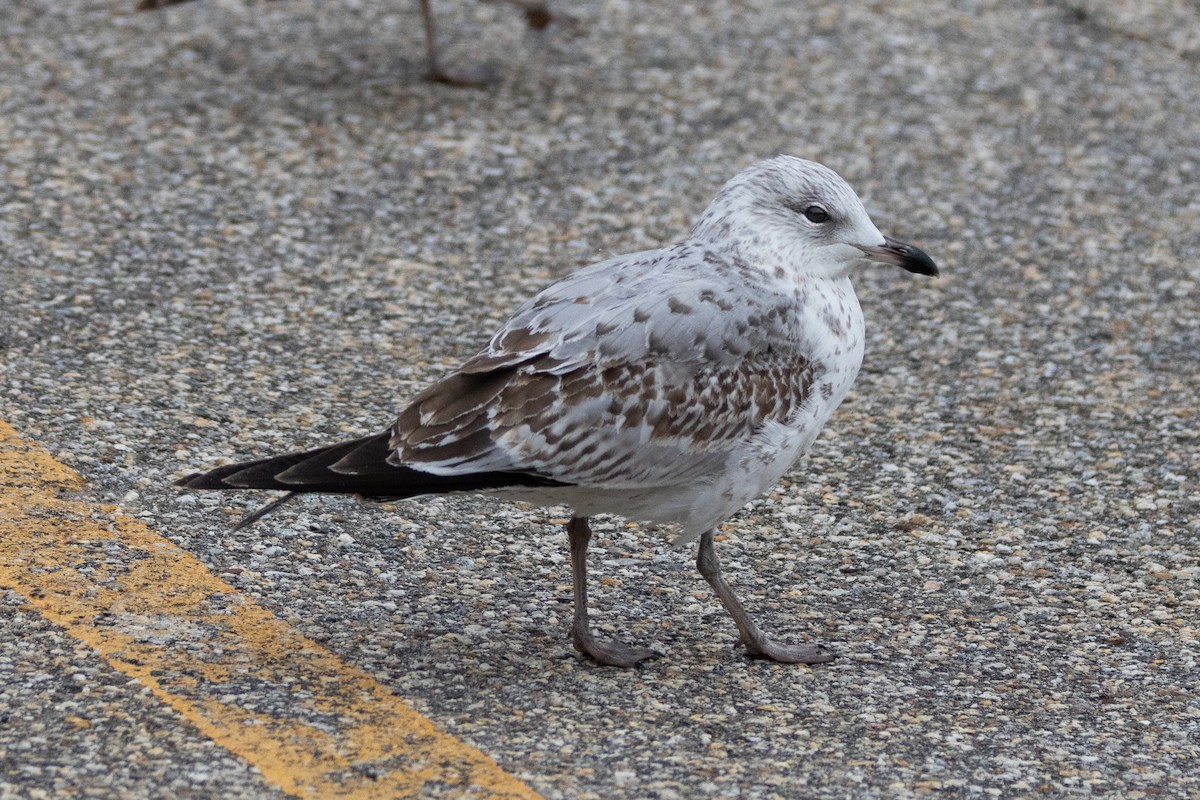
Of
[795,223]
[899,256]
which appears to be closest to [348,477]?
[795,223]

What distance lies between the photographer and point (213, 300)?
20.6 ft

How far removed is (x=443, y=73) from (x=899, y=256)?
4244mm

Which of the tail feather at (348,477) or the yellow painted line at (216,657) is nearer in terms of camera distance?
the yellow painted line at (216,657)

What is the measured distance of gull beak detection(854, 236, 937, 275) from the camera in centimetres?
449

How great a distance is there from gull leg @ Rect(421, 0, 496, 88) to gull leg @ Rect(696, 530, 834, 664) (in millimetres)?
4445

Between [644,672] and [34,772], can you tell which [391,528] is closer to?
[644,672]

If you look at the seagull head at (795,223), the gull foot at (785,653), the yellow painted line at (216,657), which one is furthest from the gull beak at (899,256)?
the yellow painted line at (216,657)

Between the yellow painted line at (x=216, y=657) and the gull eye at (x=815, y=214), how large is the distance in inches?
66.9

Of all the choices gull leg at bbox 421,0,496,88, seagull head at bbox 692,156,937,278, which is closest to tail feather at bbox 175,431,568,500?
seagull head at bbox 692,156,937,278

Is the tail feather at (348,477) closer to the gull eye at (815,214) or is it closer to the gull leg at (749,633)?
the gull leg at (749,633)

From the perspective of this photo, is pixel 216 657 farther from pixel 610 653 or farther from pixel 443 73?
pixel 443 73

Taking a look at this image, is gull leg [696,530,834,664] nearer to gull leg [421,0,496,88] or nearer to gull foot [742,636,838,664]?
gull foot [742,636,838,664]

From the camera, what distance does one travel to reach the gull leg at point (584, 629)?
425 centimetres

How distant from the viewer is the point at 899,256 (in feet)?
14.9
